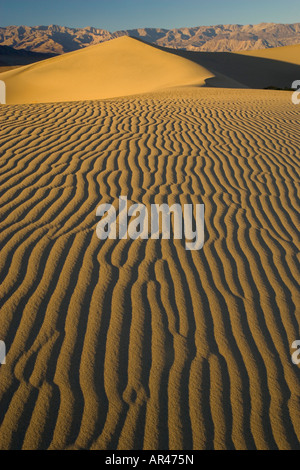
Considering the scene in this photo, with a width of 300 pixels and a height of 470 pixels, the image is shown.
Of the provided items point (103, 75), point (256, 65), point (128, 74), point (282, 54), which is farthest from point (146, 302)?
point (282, 54)

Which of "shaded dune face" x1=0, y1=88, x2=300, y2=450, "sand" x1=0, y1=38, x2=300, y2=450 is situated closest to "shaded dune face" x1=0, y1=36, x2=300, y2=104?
"sand" x1=0, y1=38, x2=300, y2=450

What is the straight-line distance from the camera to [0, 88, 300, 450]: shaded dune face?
2.51m

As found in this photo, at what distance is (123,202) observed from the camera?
514 cm

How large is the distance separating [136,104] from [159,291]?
929 centimetres

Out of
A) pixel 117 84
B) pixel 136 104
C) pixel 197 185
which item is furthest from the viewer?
pixel 117 84

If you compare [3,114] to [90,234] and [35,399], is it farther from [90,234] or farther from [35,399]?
[35,399]

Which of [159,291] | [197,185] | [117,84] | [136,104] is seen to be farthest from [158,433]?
[117,84]

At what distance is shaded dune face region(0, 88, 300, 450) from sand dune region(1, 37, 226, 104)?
1789 centimetres

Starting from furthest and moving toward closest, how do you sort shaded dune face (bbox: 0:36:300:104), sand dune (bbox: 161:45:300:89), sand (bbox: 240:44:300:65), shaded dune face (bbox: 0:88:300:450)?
sand (bbox: 240:44:300:65) < sand dune (bbox: 161:45:300:89) < shaded dune face (bbox: 0:36:300:104) < shaded dune face (bbox: 0:88:300:450)

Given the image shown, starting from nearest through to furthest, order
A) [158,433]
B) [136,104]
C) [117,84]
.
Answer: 1. [158,433]
2. [136,104]
3. [117,84]

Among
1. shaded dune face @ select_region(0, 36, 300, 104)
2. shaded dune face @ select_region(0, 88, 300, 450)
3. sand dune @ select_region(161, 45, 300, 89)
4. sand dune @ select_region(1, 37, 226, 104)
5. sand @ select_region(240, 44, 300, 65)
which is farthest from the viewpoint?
sand @ select_region(240, 44, 300, 65)

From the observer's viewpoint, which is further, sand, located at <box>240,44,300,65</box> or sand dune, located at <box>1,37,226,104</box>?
sand, located at <box>240,44,300,65</box>

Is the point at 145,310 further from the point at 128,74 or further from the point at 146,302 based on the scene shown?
the point at 128,74

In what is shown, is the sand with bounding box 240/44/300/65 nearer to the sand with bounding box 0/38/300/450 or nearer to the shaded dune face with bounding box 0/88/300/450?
the sand with bounding box 0/38/300/450
